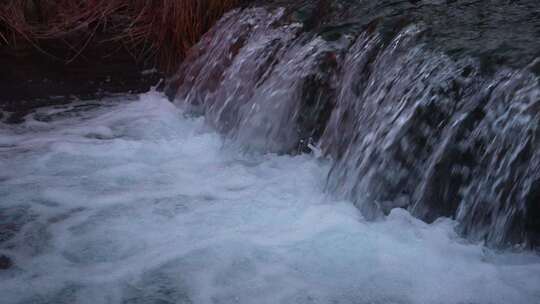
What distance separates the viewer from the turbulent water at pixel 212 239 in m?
2.18

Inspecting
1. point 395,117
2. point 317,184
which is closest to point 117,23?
point 317,184

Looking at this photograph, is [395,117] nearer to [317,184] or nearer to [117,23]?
[317,184]

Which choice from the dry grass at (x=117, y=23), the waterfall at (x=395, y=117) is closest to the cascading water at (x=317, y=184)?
the waterfall at (x=395, y=117)

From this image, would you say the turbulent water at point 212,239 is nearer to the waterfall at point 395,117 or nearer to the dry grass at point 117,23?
the waterfall at point 395,117

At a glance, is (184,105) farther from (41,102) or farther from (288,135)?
(288,135)

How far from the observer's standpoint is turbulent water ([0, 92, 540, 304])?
2184 millimetres

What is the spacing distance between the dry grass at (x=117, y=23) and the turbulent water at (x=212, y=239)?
1543 millimetres

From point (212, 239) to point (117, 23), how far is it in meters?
3.40

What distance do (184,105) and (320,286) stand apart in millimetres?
2589

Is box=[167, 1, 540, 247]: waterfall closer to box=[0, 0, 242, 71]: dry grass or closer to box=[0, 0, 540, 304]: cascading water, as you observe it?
box=[0, 0, 540, 304]: cascading water

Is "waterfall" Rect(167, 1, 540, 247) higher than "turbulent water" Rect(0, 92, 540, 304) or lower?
higher

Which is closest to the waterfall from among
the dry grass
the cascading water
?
the cascading water

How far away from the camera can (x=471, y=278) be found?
84.6 inches

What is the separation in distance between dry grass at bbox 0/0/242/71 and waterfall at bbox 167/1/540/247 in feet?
2.43
